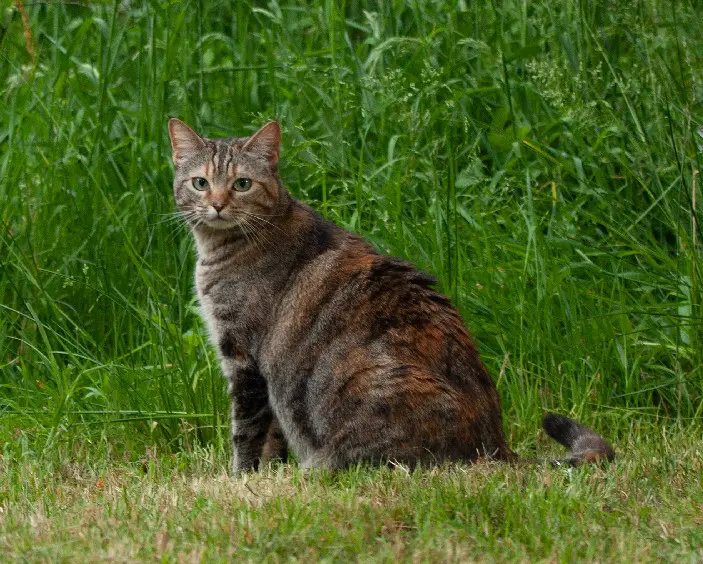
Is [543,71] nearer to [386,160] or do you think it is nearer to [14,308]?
[386,160]

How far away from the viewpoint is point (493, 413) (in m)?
4.21

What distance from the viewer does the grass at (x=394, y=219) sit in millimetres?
4496

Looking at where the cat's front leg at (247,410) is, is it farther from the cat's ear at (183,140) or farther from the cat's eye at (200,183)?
the cat's ear at (183,140)

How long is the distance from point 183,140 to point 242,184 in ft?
1.07

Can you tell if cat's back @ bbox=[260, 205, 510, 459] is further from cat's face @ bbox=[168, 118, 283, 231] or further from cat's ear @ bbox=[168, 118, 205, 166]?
cat's ear @ bbox=[168, 118, 205, 166]

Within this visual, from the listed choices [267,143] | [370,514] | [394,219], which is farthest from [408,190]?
[370,514]

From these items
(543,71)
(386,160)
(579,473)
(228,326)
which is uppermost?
(543,71)

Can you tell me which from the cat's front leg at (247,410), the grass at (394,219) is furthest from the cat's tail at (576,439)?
the cat's front leg at (247,410)

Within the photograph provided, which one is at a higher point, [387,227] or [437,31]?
[437,31]

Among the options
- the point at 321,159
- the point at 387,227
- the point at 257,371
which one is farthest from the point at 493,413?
the point at 321,159

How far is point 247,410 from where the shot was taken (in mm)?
4469

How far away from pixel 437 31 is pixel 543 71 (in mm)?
1029

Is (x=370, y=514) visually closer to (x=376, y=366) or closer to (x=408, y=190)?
(x=376, y=366)

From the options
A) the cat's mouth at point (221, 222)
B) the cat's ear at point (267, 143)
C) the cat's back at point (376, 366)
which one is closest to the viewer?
the cat's back at point (376, 366)
